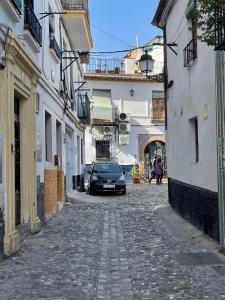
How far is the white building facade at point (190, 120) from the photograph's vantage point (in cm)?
909

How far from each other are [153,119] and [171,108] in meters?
19.9

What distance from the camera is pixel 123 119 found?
33.4 metres

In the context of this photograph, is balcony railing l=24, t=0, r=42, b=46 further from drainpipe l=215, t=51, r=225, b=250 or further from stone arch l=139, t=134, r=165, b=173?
stone arch l=139, t=134, r=165, b=173

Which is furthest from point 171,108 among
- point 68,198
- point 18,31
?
point 18,31

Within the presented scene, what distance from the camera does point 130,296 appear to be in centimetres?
574

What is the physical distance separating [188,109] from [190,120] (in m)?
0.27

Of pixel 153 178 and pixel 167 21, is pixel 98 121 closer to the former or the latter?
pixel 153 178

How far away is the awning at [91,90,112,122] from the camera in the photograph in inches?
1296

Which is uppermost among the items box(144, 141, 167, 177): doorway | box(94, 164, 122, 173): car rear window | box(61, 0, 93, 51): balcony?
box(61, 0, 93, 51): balcony

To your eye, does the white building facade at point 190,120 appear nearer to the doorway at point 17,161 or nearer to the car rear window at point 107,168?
the doorway at point 17,161

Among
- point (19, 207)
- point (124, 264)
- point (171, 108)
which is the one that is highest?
point (171, 108)

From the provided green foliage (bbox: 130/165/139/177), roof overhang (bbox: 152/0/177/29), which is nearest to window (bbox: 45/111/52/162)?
roof overhang (bbox: 152/0/177/29)

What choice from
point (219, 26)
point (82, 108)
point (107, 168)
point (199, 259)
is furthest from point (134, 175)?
point (219, 26)

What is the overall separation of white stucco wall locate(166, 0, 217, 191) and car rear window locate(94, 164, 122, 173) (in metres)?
7.51
